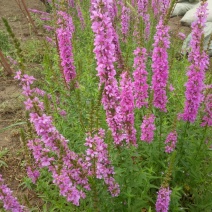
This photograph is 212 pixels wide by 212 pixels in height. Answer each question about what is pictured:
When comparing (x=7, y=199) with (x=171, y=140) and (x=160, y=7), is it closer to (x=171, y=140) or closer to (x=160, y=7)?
(x=171, y=140)

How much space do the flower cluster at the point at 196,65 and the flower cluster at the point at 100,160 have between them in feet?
5.05

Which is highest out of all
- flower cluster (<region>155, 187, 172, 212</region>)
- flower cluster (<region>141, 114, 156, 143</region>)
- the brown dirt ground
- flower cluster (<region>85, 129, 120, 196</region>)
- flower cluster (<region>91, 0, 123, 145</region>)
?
flower cluster (<region>91, 0, 123, 145</region>)

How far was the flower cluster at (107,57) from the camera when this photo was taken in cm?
254

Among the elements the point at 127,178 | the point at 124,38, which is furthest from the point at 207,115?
the point at 124,38

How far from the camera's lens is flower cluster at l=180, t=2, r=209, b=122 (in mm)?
3334

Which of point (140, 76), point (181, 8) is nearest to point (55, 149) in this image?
point (140, 76)

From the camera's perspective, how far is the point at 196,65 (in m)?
3.40

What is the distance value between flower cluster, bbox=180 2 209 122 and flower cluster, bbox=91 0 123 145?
1.21 metres

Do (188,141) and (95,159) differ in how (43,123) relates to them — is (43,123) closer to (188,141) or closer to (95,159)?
(95,159)

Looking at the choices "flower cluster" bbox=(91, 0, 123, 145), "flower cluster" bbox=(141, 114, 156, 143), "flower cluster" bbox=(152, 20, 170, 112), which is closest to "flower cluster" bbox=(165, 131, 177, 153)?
"flower cluster" bbox=(141, 114, 156, 143)

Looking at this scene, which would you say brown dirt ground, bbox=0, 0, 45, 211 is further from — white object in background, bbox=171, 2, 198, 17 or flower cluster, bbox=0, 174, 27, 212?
white object in background, bbox=171, 2, 198, 17

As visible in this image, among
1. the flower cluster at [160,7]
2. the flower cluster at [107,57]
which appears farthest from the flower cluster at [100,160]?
the flower cluster at [160,7]

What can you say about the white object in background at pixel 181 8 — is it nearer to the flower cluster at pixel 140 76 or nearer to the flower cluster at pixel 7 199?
the flower cluster at pixel 140 76

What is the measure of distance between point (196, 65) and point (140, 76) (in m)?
0.75
